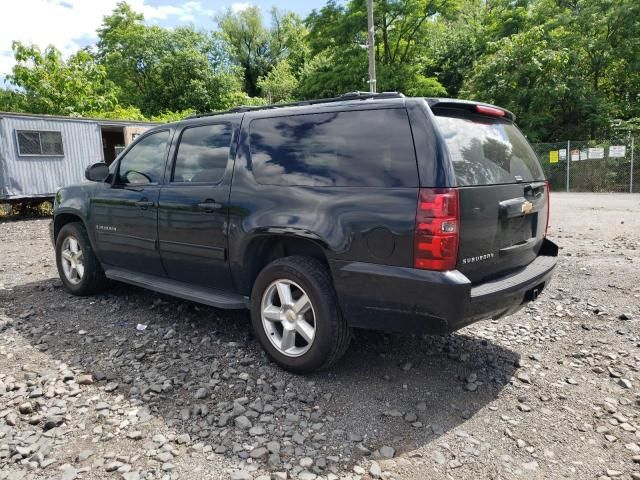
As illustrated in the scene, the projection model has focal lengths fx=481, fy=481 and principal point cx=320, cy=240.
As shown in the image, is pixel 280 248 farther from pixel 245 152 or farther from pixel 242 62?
pixel 242 62

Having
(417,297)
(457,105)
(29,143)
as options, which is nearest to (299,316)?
(417,297)

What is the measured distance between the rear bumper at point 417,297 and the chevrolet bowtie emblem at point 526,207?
0.49m

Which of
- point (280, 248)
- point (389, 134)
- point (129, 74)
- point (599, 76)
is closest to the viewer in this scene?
point (389, 134)

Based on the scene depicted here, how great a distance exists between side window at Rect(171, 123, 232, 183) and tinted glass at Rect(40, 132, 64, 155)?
12256mm

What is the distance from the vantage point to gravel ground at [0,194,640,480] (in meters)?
2.58

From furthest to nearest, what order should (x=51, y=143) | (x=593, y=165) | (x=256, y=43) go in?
(x=256, y=43) → (x=593, y=165) → (x=51, y=143)

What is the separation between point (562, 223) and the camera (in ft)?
34.8

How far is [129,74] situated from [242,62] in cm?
1552

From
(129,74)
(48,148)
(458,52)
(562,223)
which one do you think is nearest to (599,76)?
(458,52)

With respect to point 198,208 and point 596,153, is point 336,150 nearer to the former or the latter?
point 198,208

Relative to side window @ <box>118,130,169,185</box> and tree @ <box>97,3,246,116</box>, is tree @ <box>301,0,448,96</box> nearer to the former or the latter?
tree @ <box>97,3,246,116</box>

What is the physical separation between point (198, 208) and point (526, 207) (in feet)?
8.21

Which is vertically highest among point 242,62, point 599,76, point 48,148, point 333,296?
point 242,62

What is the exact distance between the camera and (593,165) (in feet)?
65.3
